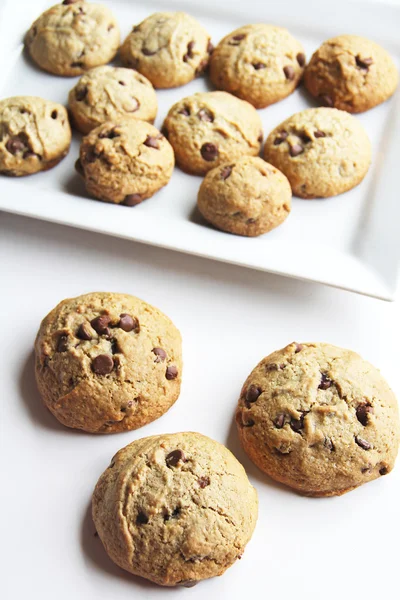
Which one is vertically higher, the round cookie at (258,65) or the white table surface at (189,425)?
the round cookie at (258,65)

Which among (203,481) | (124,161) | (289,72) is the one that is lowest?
(203,481)

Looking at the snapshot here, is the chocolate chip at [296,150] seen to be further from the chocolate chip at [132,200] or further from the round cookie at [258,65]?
the chocolate chip at [132,200]

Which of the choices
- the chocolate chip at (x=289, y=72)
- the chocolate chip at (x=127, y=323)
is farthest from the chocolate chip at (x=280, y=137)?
the chocolate chip at (x=127, y=323)

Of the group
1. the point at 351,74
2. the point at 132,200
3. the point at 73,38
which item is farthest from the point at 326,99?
the point at 73,38

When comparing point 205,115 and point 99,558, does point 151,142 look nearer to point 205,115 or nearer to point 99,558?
point 205,115

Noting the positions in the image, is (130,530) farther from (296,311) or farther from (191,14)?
(191,14)

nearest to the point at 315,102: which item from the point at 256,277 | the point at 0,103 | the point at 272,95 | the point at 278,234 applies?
the point at 272,95

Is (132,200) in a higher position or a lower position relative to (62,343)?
higher

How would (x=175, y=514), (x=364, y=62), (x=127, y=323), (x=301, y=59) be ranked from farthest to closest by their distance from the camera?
(x=301, y=59), (x=364, y=62), (x=127, y=323), (x=175, y=514)
